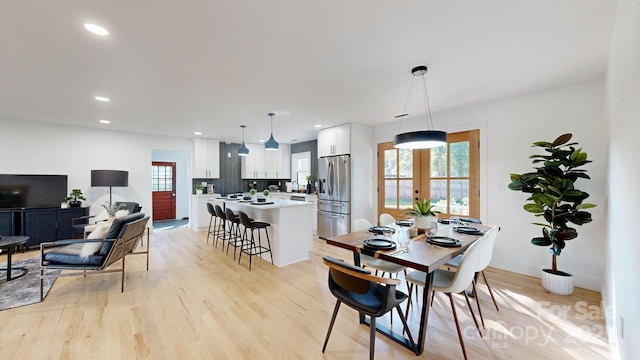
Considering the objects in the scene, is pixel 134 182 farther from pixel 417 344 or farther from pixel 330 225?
pixel 417 344

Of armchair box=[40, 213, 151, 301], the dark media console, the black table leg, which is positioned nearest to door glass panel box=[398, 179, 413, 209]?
the black table leg

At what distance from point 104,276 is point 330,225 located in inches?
148

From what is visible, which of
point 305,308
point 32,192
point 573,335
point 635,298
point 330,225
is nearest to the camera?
point 635,298

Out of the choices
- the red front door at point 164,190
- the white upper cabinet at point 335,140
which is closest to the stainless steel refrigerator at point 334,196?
the white upper cabinet at point 335,140

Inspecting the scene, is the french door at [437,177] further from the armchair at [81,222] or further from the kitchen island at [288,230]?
the armchair at [81,222]

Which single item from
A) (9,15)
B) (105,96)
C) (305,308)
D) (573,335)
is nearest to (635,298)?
(573,335)

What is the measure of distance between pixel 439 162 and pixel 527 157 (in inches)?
46.3

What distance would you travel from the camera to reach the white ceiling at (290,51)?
1748mm

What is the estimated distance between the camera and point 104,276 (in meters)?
3.39

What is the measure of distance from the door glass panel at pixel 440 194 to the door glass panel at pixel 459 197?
0.11 m

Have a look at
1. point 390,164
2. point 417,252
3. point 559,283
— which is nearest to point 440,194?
point 390,164

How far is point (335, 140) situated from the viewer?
5.41m

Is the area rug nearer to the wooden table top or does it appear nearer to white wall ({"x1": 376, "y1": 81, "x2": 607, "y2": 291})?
the wooden table top

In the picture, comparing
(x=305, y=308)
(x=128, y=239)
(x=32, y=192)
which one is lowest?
(x=305, y=308)
